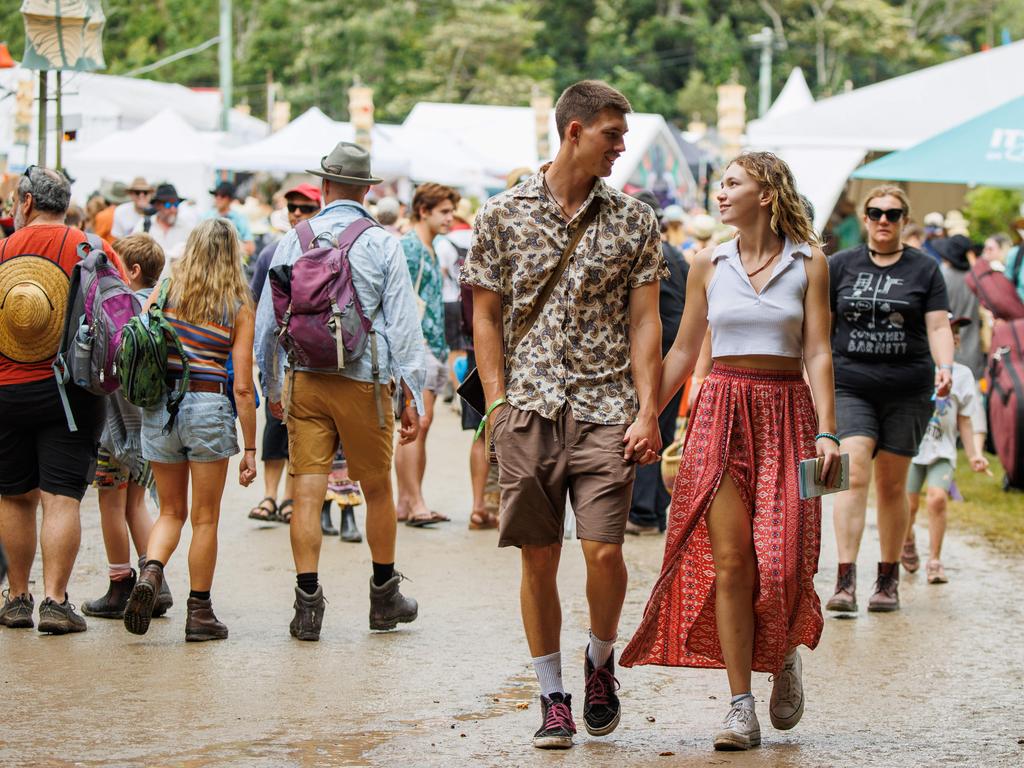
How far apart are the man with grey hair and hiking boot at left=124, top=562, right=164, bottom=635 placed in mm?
440

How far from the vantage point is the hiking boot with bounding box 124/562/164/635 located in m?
6.57

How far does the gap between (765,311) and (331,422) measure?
2.23 m

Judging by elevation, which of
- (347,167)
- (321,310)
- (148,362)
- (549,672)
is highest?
(347,167)

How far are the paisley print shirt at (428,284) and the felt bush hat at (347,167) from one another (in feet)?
9.09

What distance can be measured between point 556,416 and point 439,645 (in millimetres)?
2005

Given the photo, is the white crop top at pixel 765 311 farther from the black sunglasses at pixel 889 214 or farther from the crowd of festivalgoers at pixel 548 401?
the black sunglasses at pixel 889 214

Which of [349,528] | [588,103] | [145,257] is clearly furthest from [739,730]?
[349,528]

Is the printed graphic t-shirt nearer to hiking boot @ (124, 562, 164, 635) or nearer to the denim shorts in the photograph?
the denim shorts

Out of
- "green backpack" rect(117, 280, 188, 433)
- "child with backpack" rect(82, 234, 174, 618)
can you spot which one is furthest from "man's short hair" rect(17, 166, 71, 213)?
"green backpack" rect(117, 280, 188, 433)

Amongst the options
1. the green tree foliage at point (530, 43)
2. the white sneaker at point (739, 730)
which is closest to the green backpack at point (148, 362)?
the white sneaker at point (739, 730)

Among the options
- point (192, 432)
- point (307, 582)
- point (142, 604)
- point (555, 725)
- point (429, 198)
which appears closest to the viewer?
point (555, 725)

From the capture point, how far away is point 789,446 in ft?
Answer: 17.7

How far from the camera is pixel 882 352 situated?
7.69 m

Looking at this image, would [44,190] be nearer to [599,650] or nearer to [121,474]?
[121,474]
